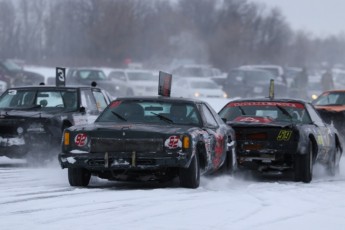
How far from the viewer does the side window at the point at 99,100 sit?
→ 675 inches

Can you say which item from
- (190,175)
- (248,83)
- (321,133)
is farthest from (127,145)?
(248,83)

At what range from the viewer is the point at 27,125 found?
15000 mm

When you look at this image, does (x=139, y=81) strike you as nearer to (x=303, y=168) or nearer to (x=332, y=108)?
(x=332, y=108)

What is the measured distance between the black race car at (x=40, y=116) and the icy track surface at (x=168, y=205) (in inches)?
75.3

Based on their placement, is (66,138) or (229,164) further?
(229,164)

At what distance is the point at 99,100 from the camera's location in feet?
57.0

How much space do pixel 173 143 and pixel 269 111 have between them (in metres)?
3.82

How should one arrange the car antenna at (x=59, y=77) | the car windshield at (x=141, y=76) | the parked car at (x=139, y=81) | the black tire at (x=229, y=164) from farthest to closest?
the car windshield at (x=141, y=76) → the parked car at (x=139, y=81) → the car antenna at (x=59, y=77) → the black tire at (x=229, y=164)

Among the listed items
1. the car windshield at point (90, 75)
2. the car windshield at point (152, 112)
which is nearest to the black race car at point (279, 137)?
the car windshield at point (152, 112)

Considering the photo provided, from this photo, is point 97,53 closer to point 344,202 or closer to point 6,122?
point 6,122

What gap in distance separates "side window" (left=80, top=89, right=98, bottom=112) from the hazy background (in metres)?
54.7

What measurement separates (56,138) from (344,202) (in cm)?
581

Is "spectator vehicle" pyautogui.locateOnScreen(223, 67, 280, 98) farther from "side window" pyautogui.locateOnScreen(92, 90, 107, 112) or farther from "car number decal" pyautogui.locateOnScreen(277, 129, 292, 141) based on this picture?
"car number decal" pyautogui.locateOnScreen(277, 129, 292, 141)

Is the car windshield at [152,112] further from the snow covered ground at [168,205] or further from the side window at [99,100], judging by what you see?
the side window at [99,100]
